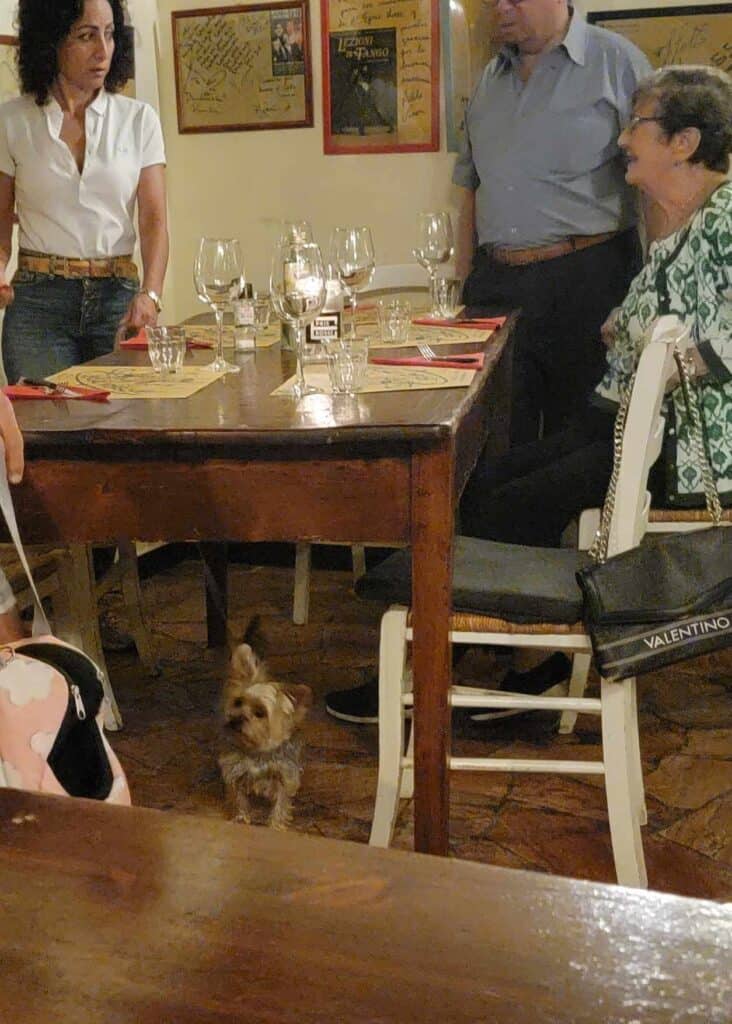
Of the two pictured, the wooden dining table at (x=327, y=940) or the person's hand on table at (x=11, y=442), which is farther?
the person's hand on table at (x=11, y=442)

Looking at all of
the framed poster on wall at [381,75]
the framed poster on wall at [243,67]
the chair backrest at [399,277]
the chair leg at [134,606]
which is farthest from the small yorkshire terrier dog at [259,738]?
the framed poster on wall at [243,67]

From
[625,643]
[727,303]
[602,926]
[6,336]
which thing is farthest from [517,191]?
[602,926]

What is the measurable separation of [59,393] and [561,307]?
1686mm

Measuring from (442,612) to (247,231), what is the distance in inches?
94.7

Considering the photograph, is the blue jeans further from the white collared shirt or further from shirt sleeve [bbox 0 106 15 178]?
shirt sleeve [bbox 0 106 15 178]

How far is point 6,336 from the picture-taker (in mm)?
2768

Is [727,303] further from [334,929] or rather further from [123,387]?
[334,929]

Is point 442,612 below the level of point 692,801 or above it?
above

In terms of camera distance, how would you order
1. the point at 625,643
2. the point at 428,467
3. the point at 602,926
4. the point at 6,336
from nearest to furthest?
A: the point at 602,926
the point at 428,467
the point at 625,643
the point at 6,336

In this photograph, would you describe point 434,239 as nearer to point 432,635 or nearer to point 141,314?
point 141,314

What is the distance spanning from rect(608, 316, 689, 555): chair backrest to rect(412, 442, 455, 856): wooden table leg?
0.35m

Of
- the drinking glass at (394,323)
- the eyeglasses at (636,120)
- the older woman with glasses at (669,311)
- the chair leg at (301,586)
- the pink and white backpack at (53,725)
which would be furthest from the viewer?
the chair leg at (301,586)

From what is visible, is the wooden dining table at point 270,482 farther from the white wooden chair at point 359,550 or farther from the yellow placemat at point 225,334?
the white wooden chair at point 359,550

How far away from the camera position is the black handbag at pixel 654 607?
5.76 ft
